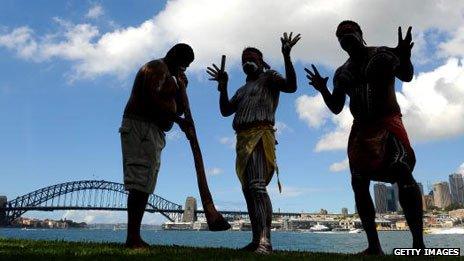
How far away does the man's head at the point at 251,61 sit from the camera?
6.28 m

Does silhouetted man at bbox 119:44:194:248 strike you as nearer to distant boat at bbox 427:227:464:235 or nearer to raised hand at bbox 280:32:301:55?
raised hand at bbox 280:32:301:55

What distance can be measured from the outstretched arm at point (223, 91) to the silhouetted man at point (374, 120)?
4.09 feet

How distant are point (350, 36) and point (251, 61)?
1400 millimetres

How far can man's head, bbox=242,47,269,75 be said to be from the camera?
628 cm

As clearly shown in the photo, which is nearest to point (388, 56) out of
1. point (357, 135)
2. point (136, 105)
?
point (357, 135)

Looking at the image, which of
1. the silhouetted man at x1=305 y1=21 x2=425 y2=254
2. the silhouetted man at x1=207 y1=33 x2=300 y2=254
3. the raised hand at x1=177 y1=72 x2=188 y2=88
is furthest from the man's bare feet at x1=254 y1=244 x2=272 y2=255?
the raised hand at x1=177 y1=72 x2=188 y2=88

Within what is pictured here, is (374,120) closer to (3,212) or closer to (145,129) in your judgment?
(145,129)

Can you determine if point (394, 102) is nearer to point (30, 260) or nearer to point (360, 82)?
point (360, 82)

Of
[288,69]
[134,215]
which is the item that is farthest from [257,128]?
[134,215]

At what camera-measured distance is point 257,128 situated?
5.75m

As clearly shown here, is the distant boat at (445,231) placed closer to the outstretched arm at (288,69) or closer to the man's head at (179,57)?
the outstretched arm at (288,69)

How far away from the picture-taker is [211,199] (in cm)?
474

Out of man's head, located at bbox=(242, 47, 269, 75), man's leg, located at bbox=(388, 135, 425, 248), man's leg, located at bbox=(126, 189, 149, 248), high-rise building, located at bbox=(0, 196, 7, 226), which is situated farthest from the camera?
high-rise building, located at bbox=(0, 196, 7, 226)

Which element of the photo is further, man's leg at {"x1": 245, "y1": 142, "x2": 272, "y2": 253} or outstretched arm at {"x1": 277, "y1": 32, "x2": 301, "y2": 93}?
outstretched arm at {"x1": 277, "y1": 32, "x2": 301, "y2": 93}
